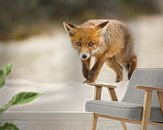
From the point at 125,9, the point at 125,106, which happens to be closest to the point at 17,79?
the point at 125,9

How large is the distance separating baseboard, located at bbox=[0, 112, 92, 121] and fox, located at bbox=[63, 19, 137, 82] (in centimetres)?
48

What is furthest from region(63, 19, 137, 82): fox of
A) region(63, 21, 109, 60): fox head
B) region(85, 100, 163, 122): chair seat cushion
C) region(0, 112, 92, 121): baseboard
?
region(85, 100, 163, 122): chair seat cushion

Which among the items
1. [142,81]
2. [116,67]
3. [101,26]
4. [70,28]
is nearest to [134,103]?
[142,81]

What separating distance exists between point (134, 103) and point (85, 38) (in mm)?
1249

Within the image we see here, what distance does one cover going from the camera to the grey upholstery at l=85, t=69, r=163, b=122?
3.00 meters

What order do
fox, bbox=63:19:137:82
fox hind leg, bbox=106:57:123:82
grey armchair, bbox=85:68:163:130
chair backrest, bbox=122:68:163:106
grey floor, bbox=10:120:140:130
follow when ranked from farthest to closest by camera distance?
fox hind leg, bbox=106:57:123:82 → fox, bbox=63:19:137:82 → grey floor, bbox=10:120:140:130 → chair backrest, bbox=122:68:163:106 → grey armchair, bbox=85:68:163:130

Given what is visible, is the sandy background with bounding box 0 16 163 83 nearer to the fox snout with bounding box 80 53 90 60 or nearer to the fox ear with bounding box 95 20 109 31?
the fox snout with bounding box 80 53 90 60

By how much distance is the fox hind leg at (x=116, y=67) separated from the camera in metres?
4.68

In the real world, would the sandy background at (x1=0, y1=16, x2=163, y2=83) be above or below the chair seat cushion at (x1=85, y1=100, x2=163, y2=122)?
above

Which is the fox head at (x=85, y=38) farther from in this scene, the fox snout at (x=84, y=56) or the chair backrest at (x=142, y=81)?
the chair backrest at (x=142, y=81)

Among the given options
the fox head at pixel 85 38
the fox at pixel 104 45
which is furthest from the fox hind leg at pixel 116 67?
the fox head at pixel 85 38

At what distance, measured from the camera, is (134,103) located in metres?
3.61

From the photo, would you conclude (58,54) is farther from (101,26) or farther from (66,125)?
(66,125)

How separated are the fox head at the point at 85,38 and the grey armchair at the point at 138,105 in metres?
0.87
